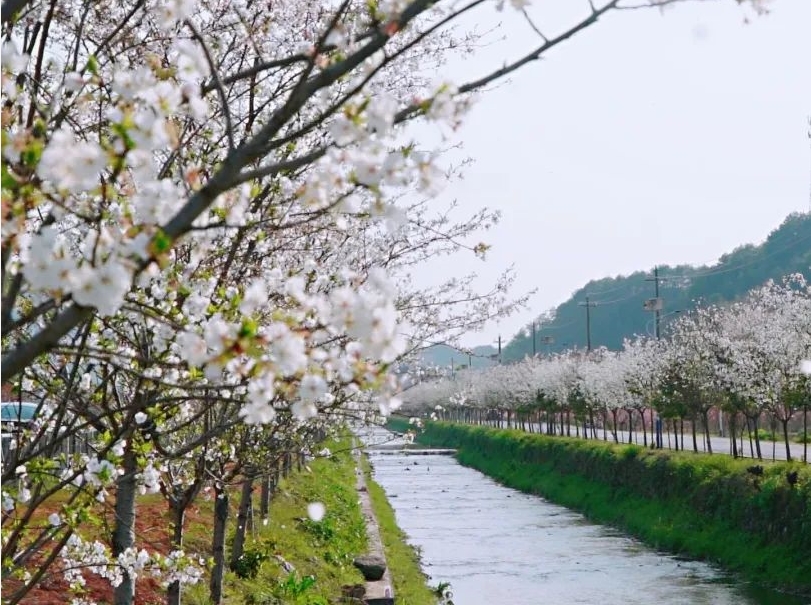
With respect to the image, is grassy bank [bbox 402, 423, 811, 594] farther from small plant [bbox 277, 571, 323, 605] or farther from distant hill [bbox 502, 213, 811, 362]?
distant hill [bbox 502, 213, 811, 362]

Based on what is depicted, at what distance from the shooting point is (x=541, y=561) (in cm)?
2588

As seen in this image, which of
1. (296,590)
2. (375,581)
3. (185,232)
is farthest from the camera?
(375,581)

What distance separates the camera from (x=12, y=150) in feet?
9.62

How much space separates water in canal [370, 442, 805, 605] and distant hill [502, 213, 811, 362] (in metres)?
43.6

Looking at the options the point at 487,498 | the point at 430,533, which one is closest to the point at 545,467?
the point at 487,498

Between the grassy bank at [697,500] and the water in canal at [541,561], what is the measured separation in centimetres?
63

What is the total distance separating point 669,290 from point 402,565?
111 metres

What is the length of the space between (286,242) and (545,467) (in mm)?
37532

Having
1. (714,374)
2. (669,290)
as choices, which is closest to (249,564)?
(714,374)

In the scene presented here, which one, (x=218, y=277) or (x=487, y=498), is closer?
(x=218, y=277)

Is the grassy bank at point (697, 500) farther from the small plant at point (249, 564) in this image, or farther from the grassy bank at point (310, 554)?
the small plant at point (249, 564)

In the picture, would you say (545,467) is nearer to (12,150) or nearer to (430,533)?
(430,533)

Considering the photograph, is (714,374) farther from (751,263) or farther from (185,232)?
(751,263)

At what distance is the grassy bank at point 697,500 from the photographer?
2223cm
